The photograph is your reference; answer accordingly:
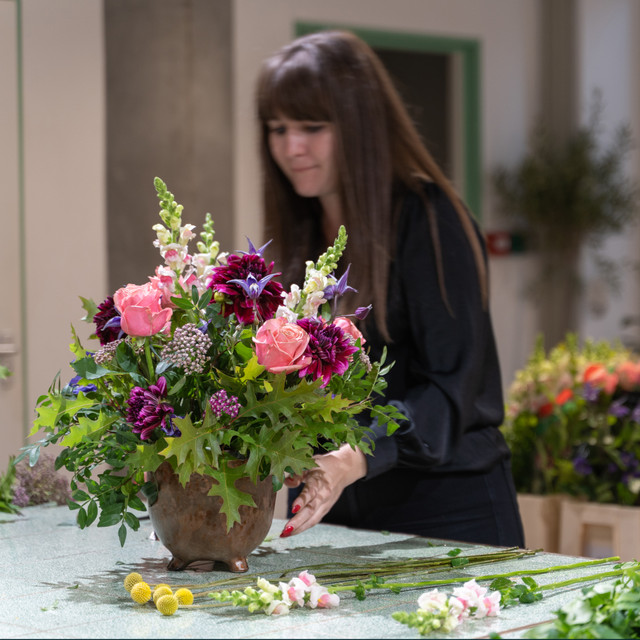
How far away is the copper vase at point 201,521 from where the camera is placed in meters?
1.48

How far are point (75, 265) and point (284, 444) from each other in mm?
3195

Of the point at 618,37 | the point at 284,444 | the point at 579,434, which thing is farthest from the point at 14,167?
the point at 618,37

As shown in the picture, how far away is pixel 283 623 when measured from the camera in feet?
4.07

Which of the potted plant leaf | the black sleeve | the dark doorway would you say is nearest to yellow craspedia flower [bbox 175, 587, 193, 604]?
the black sleeve

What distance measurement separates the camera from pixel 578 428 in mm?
3512

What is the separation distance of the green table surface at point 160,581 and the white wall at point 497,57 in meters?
3.75

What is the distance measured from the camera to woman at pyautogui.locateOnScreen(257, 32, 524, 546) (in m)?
2.02

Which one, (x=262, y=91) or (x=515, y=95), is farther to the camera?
(x=515, y=95)

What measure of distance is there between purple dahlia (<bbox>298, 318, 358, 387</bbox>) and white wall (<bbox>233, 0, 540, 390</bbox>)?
4000mm

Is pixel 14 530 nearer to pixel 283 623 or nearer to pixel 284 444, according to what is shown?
pixel 284 444

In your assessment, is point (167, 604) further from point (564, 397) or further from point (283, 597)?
point (564, 397)

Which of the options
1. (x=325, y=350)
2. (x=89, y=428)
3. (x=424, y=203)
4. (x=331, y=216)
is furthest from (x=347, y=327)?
(x=331, y=216)

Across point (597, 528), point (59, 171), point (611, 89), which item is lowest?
point (597, 528)

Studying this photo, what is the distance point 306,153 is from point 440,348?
46 cm
